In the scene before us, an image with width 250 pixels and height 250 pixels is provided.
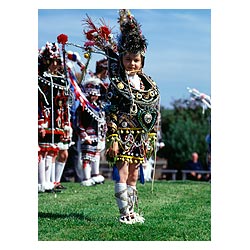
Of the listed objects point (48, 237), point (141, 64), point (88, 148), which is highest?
point (141, 64)

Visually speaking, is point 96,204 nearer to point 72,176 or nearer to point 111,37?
point 111,37

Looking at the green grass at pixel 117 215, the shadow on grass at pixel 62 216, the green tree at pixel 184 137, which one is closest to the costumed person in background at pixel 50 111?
the green grass at pixel 117 215

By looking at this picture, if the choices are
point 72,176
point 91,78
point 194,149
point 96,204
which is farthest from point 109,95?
point 194,149

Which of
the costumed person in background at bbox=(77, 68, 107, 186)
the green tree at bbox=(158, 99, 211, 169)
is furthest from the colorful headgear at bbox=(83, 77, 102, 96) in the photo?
the green tree at bbox=(158, 99, 211, 169)

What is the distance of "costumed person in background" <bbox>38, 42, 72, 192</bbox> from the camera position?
31.4ft

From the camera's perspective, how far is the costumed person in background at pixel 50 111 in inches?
377

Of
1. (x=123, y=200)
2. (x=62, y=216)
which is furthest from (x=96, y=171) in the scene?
(x=123, y=200)

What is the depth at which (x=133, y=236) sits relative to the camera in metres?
6.84

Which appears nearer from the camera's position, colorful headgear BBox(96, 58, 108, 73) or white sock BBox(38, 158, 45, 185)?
white sock BBox(38, 158, 45, 185)

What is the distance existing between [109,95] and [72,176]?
7.90 meters

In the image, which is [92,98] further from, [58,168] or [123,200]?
[123,200]

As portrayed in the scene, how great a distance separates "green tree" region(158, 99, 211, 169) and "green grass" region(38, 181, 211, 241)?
27.9ft

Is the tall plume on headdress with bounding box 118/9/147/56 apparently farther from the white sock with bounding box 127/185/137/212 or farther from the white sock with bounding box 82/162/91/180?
the white sock with bounding box 82/162/91/180

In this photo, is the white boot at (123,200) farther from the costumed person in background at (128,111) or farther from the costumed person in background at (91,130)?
the costumed person in background at (91,130)
